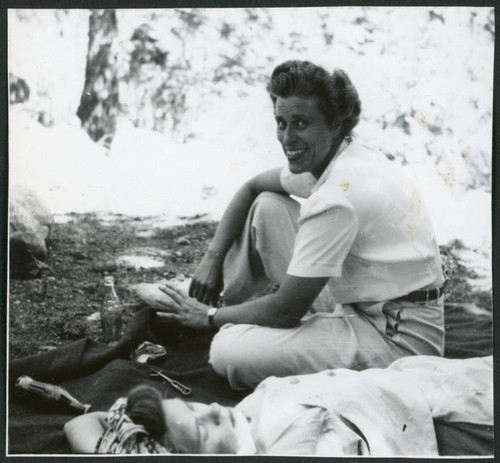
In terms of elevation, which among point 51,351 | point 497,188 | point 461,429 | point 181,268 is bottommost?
point 461,429

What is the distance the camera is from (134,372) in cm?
339

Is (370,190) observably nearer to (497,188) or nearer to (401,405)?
(497,188)

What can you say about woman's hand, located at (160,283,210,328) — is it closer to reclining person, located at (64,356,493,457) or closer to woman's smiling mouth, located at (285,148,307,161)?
reclining person, located at (64,356,493,457)

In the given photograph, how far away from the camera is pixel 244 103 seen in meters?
3.52

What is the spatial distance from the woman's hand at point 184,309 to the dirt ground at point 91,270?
73mm

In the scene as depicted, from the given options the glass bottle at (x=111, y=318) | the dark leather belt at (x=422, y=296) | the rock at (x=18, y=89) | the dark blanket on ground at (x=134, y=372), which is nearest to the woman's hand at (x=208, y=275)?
the dark blanket on ground at (x=134, y=372)

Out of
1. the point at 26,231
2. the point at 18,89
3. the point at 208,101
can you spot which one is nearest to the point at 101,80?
the point at 18,89

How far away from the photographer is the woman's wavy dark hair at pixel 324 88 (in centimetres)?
338

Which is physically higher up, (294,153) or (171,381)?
(294,153)

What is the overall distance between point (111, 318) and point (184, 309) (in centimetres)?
33

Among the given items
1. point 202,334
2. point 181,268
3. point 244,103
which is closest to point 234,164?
point 244,103

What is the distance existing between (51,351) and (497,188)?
214cm

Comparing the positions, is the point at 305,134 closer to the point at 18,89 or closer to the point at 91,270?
the point at 91,270

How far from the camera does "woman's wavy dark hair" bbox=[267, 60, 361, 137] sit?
338cm
